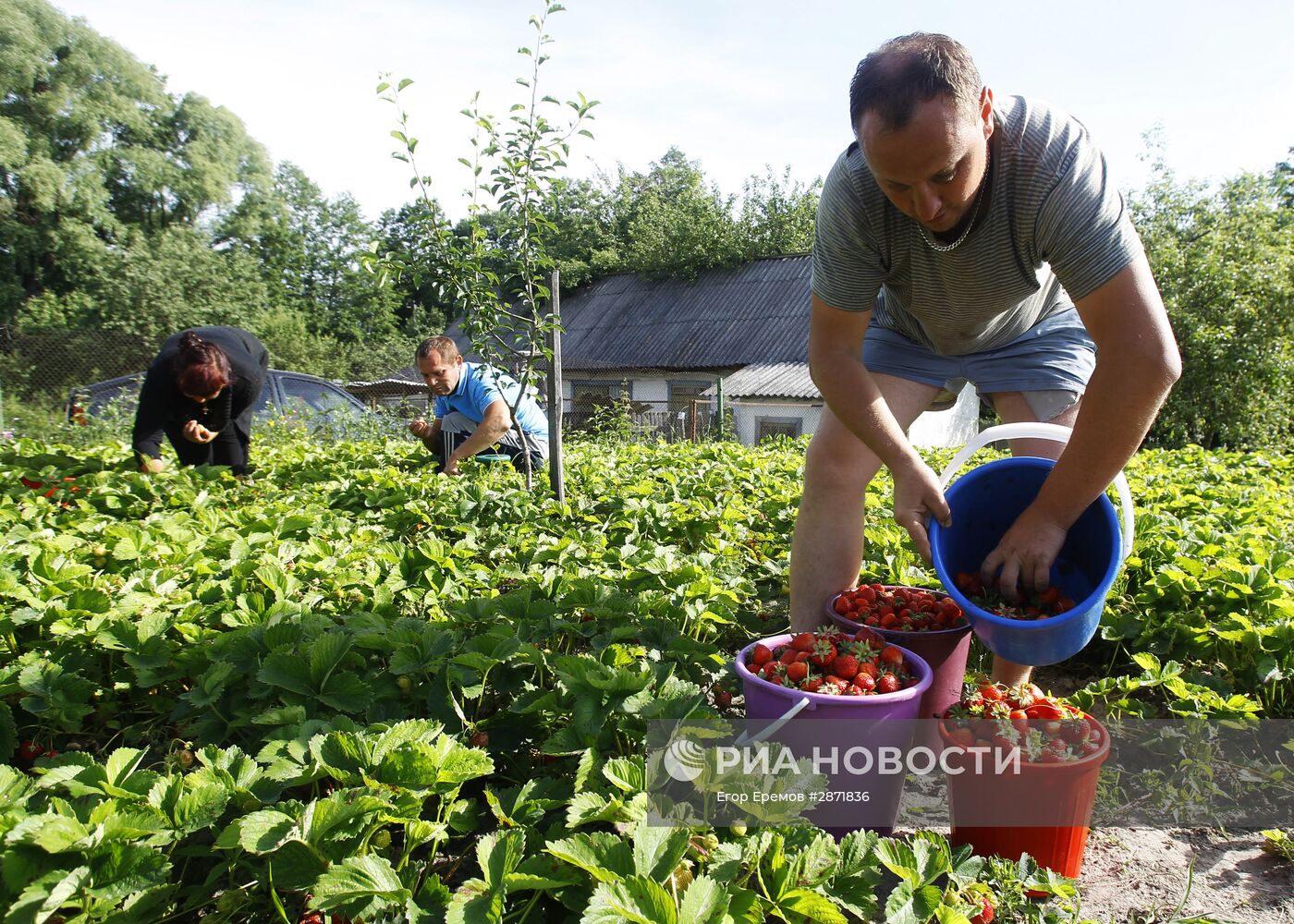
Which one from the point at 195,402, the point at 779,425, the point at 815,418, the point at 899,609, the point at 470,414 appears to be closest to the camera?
the point at 899,609

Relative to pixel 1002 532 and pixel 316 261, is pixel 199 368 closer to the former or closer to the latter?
pixel 1002 532

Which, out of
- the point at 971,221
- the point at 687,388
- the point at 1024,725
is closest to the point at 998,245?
the point at 971,221

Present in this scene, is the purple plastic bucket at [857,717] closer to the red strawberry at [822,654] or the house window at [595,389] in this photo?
the red strawberry at [822,654]

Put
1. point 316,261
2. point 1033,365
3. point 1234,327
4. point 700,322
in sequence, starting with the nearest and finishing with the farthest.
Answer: point 1033,365, point 1234,327, point 700,322, point 316,261

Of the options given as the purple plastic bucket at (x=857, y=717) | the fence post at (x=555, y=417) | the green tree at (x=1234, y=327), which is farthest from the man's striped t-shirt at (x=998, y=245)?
the green tree at (x=1234, y=327)

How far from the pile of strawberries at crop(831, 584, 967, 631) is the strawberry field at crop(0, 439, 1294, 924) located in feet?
1.22

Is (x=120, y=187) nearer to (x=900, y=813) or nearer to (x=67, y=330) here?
(x=67, y=330)

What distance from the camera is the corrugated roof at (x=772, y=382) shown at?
62.1ft

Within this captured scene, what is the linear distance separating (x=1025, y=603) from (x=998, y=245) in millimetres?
853

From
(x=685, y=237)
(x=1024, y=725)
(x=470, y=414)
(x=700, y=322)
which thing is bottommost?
(x=1024, y=725)

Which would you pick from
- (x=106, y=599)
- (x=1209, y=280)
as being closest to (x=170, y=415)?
(x=106, y=599)

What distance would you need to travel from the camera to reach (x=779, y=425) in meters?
19.0

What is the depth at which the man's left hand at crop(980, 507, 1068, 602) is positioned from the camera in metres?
1.84

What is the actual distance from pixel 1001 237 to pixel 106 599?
2469 millimetres
